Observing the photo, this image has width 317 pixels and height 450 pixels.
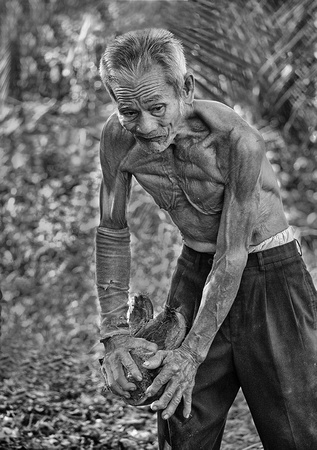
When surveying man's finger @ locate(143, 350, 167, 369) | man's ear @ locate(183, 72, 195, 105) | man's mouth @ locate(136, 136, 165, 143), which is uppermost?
man's ear @ locate(183, 72, 195, 105)

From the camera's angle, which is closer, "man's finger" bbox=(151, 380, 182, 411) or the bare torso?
"man's finger" bbox=(151, 380, 182, 411)

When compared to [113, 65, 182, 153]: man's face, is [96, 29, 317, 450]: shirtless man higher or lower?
lower

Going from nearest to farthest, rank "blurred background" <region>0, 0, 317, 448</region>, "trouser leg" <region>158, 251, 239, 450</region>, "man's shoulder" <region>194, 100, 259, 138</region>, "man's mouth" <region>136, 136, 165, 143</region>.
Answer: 1. "man's mouth" <region>136, 136, 165, 143</region>
2. "man's shoulder" <region>194, 100, 259, 138</region>
3. "trouser leg" <region>158, 251, 239, 450</region>
4. "blurred background" <region>0, 0, 317, 448</region>

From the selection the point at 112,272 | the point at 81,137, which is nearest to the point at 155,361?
the point at 112,272

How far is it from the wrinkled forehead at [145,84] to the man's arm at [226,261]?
1.05 feet

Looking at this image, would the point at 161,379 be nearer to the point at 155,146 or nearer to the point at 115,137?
the point at 155,146

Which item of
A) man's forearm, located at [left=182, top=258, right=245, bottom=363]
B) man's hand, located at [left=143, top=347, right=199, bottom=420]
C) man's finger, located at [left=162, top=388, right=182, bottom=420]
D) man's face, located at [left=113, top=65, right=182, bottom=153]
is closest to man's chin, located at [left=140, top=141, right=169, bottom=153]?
man's face, located at [left=113, top=65, right=182, bottom=153]

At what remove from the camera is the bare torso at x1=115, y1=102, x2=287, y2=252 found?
270 centimetres

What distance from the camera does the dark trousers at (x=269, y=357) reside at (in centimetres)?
281

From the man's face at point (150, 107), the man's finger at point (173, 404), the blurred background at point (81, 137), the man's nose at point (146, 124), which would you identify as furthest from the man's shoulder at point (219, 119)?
the blurred background at point (81, 137)

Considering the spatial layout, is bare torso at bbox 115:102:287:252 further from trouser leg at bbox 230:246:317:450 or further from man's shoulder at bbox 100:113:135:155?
trouser leg at bbox 230:246:317:450

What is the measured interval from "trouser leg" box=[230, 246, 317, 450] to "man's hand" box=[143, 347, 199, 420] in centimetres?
27

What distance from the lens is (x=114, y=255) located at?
3002mm

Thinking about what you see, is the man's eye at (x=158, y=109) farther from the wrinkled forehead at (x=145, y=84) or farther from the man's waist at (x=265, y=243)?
the man's waist at (x=265, y=243)
